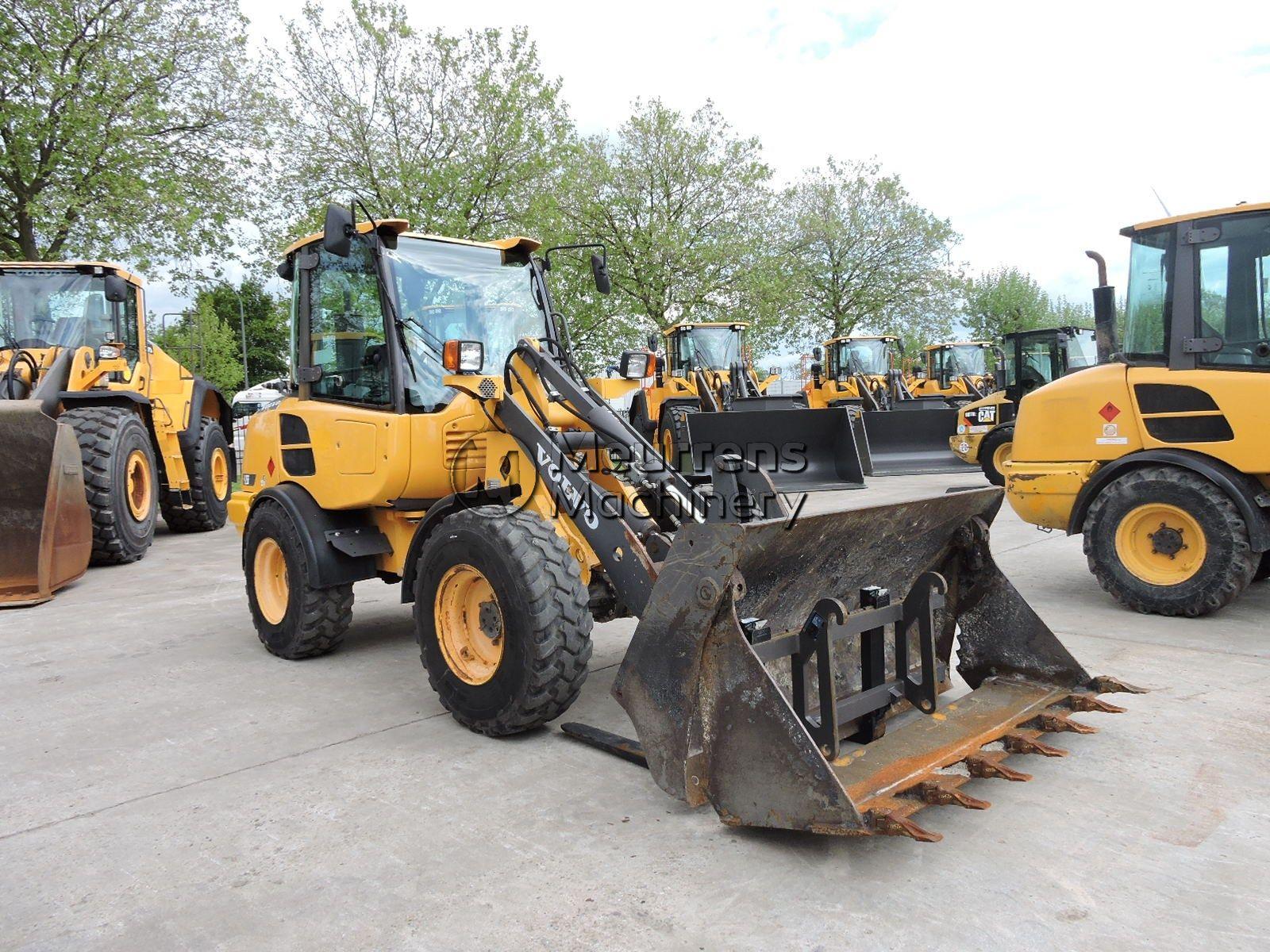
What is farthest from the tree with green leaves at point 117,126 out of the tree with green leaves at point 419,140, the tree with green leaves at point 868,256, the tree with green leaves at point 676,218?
the tree with green leaves at point 868,256

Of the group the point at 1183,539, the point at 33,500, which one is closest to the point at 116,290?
the point at 33,500

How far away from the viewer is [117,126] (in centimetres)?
1557

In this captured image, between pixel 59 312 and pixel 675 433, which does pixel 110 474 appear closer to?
pixel 59 312

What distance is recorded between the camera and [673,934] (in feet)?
8.54

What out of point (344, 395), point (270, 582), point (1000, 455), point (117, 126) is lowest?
point (270, 582)

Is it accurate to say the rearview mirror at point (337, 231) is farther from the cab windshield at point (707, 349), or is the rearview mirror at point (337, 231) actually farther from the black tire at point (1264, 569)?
the cab windshield at point (707, 349)

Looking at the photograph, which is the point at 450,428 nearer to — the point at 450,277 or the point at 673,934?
the point at 450,277

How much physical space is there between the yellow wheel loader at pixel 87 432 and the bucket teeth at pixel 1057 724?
724 centimetres

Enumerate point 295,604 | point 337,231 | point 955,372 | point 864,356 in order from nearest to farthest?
point 337,231, point 295,604, point 864,356, point 955,372

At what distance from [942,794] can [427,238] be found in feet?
12.8

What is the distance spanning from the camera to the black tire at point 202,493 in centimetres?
1153

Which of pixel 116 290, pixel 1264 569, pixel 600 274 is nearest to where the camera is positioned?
pixel 600 274

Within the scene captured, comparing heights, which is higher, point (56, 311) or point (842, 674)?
point (56, 311)

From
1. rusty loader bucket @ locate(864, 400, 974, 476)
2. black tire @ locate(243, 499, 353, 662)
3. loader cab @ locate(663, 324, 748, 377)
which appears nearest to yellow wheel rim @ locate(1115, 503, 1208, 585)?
black tire @ locate(243, 499, 353, 662)
